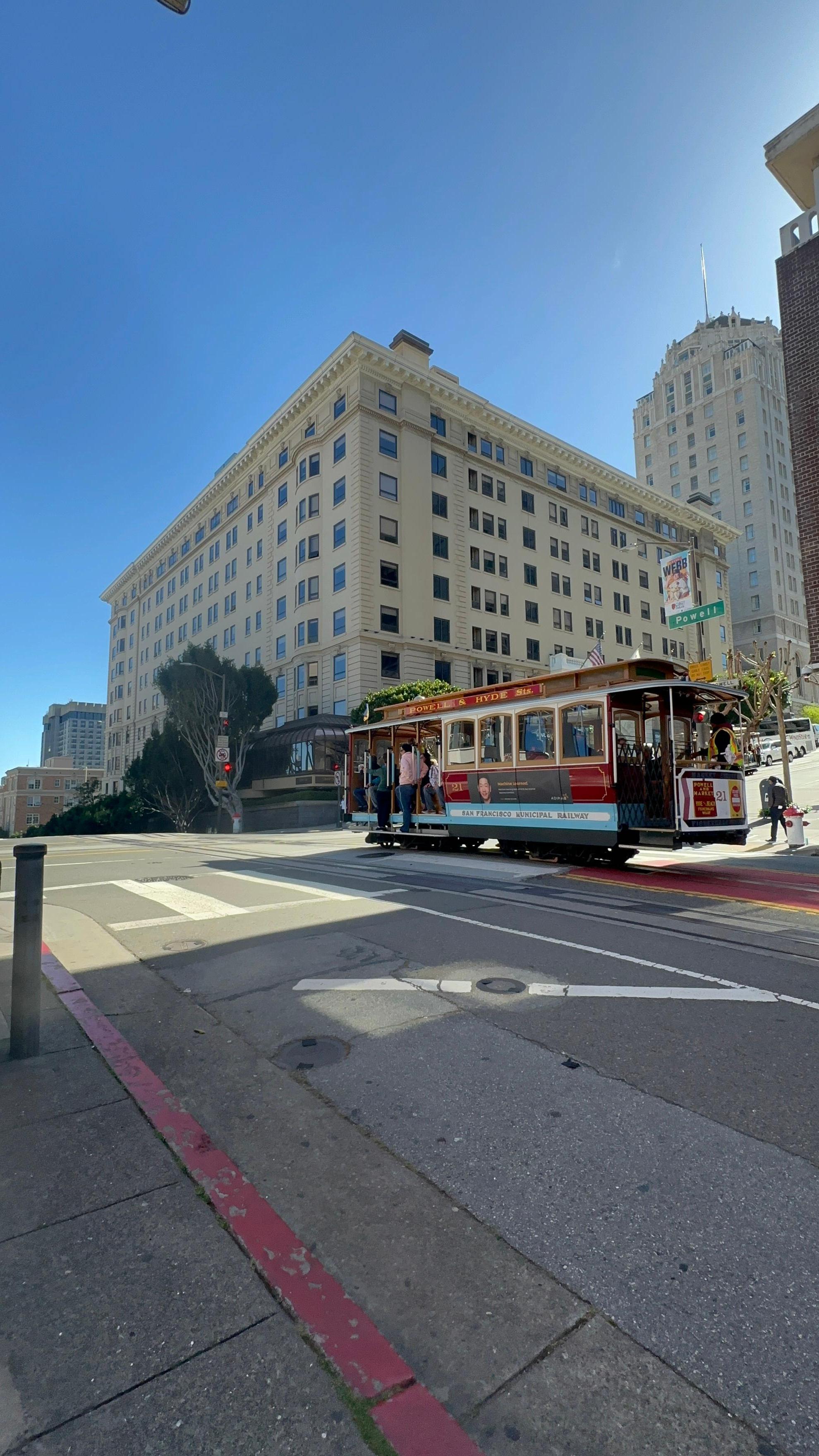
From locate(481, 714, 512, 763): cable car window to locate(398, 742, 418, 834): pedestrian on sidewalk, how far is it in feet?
7.08

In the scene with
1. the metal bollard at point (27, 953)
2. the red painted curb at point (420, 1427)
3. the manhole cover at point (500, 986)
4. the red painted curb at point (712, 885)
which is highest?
the metal bollard at point (27, 953)

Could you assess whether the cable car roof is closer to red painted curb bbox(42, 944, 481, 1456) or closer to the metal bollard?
the metal bollard

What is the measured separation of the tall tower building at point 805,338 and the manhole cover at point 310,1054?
19427mm

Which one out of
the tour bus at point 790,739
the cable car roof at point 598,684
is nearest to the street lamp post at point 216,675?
the cable car roof at point 598,684

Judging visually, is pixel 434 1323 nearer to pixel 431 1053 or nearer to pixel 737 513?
pixel 431 1053

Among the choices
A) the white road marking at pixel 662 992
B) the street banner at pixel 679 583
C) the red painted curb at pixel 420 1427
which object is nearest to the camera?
the red painted curb at pixel 420 1427

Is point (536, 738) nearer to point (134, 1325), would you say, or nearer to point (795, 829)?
point (795, 829)

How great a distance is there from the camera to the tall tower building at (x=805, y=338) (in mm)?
19625

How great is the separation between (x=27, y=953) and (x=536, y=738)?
1086 cm

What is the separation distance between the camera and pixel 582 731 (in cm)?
1309

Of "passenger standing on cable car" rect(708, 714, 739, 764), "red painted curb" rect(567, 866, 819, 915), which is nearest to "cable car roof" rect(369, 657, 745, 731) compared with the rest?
"passenger standing on cable car" rect(708, 714, 739, 764)

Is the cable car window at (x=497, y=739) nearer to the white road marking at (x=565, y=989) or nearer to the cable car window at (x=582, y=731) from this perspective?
the cable car window at (x=582, y=731)

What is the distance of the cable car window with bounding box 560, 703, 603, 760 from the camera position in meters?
12.8

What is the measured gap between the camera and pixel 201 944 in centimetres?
708
